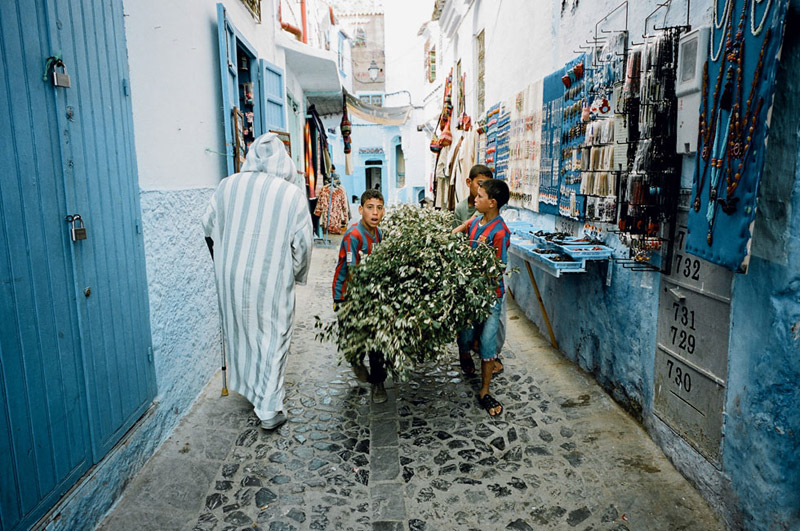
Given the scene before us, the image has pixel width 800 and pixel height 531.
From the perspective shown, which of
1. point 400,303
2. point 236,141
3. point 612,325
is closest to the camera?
point 400,303

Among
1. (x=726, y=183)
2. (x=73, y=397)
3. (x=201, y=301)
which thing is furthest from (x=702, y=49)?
(x=201, y=301)

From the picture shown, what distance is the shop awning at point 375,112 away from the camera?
43.7 ft

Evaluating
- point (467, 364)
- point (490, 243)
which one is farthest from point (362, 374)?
point (490, 243)

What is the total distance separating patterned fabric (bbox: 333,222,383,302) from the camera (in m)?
3.97

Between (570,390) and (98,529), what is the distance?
343 centimetres

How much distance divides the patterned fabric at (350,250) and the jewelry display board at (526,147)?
266 centimetres

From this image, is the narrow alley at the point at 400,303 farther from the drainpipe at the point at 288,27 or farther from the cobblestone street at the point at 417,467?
the drainpipe at the point at 288,27

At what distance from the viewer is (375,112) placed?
1434cm

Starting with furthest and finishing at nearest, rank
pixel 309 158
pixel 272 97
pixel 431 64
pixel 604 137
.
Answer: pixel 431 64, pixel 309 158, pixel 272 97, pixel 604 137

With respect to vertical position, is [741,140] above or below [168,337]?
above

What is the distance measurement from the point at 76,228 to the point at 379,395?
2545mm

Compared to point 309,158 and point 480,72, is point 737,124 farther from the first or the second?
point 309,158

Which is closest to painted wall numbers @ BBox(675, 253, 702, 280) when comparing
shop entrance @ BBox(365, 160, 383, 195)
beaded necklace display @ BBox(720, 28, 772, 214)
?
beaded necklace display @ BBox(720, 28, 772, 214)

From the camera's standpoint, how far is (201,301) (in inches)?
169
